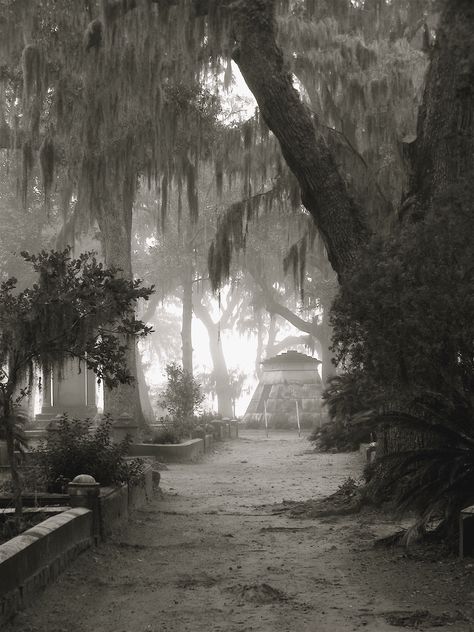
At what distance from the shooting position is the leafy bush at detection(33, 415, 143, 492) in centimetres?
930

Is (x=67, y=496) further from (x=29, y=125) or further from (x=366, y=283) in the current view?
(x=29, y=125)

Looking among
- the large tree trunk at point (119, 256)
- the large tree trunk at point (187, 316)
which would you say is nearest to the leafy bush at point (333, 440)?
the large tree trunk at point (119, 256)

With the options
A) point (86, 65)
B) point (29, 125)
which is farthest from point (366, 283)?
point (29, 125)

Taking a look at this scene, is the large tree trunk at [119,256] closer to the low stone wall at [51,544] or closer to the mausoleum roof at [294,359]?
the low stone wall at [51,544]

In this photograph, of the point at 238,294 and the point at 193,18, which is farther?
the point at 238,294

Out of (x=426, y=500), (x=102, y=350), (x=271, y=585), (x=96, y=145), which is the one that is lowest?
(x=271, y=585)

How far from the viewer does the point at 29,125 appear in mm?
16859

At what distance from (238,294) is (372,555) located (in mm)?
45623

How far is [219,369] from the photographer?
52094mm

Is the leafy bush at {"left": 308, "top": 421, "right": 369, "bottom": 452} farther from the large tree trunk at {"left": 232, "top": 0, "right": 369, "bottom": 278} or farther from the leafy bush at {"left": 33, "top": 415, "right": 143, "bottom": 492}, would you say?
the leafy bush at {"left": 33, "top": 415, "right": 143, "bottom": 492}

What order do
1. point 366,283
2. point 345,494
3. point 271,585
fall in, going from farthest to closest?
point 345,494
point 366,283
point 271,585

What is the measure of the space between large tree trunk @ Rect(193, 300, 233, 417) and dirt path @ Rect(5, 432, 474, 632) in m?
39.2

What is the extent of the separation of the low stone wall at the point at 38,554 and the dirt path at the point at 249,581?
0.37 ft

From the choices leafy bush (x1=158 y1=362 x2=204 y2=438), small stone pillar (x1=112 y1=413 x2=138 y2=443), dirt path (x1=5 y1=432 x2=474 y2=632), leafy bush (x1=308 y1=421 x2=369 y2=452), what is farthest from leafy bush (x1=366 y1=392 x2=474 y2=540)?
leafy bush (x1=158 y1=362 x2=204 y2=438)
